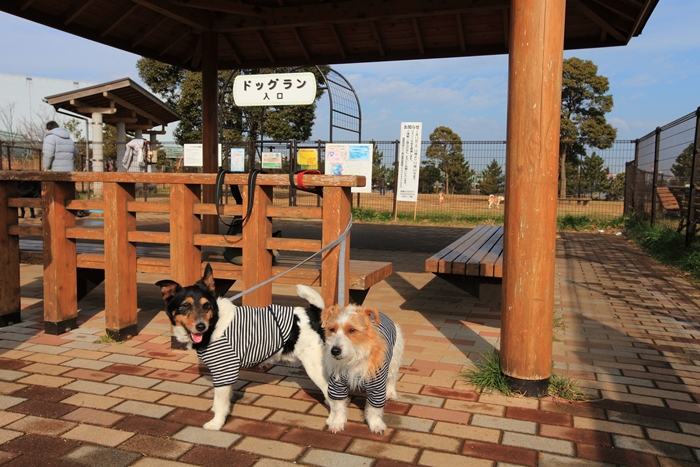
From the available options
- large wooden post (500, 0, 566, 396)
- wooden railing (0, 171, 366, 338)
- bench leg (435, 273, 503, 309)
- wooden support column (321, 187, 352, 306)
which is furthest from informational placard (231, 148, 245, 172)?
large wooden post (500, 0, 566, 396)

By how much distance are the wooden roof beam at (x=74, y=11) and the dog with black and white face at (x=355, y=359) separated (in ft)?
22.4

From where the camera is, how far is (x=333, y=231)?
4031 millimetres

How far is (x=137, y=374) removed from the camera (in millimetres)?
3973

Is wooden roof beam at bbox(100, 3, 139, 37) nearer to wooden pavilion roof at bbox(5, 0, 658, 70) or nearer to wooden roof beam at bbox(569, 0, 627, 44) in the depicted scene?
wooden pavilion roof at bbox(5, 0, 658, 70)

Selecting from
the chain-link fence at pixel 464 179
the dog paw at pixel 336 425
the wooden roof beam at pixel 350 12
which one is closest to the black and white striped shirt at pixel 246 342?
the dog paw at pixel 336 425

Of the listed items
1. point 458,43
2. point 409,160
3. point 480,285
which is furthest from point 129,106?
point 480,285

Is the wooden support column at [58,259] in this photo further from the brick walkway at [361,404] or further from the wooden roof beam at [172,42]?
the wooden roof beam at [172,42]

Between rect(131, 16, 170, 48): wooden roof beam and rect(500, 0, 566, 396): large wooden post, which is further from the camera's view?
rect(131, 16, 170, 48): wooden roof beam

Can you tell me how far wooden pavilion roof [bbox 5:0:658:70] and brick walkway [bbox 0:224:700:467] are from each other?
433 centimetres

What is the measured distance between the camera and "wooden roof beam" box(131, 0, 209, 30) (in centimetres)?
751

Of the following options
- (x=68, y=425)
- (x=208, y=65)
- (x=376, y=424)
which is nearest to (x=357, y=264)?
(x=376, y=424)

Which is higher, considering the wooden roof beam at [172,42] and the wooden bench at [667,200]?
the wooden roof beam at [172,42]

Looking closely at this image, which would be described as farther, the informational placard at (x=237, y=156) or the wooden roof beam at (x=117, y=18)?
the informational placard at (x=237, y=156)

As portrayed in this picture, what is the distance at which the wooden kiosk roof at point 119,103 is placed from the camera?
60.7 feet
